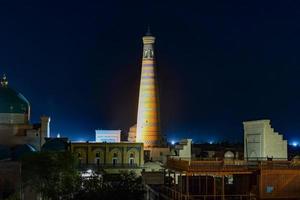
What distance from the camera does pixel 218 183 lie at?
2712 cm

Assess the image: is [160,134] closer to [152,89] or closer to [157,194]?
[152,89]

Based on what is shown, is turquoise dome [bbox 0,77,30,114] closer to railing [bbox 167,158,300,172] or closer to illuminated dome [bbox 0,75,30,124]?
illuminated dome [bbox 0,75,30,124]

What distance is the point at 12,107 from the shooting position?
52.9m

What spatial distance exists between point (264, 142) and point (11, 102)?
23.6 m

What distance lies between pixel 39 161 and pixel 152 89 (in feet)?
81.1

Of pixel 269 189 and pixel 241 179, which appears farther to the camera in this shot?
pixel 241 179

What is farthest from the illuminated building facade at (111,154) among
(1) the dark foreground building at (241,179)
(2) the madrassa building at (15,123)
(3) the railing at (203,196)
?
(1) the dark foreground building at (241,179)

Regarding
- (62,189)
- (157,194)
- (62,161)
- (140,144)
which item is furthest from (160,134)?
(157,194)

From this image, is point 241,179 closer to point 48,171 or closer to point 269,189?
point 269,189

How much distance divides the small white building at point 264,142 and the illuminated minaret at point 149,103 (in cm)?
2362

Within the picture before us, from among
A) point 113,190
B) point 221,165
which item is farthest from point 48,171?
point 221,165

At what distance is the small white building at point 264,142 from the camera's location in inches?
1485

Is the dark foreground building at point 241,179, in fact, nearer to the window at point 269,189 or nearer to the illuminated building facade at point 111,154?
the window at point 269,189

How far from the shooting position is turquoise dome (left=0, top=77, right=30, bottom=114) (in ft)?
172
